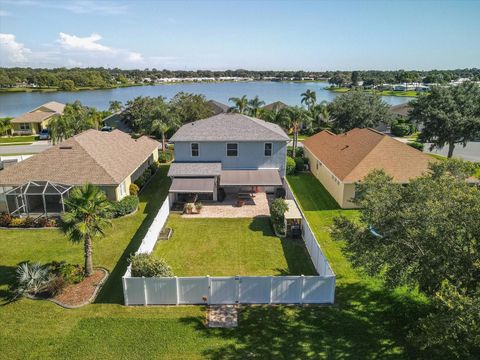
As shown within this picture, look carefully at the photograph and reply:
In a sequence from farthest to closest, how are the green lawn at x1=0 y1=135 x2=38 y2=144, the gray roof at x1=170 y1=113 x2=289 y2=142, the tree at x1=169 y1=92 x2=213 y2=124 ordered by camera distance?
the green lawn at x1=0 y1=135 x2=38 y2=144 → the tree at x1=169 y1=92 x2=213 y2=124 → the gray roof at x1=170 y1=113 x2=289 y2=142

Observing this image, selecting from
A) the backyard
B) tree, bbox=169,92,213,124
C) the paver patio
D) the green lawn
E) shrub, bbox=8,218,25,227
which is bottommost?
the backyard

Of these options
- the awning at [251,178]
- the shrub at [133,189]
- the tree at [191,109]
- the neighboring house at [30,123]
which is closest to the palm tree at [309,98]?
the tree at [191,109]

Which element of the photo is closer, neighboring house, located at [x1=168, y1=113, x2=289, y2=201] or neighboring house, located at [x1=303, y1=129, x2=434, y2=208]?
neighboring house, located at [x1=303, y1=129, x2=434, y2=208]

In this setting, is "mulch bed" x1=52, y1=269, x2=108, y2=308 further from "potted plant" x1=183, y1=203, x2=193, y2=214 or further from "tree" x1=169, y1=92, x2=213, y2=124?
"tree" x1=169, y1=92, x2=213, y2=124

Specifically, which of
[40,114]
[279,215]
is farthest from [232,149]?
[40,114]

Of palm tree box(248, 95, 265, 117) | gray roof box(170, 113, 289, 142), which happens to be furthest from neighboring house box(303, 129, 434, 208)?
palm tree box(248, 95, 265, 117)

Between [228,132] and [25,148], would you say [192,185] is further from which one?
[25,148]

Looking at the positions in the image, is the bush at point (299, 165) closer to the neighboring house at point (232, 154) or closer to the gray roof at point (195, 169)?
the neighboring house at point (232, 154)
